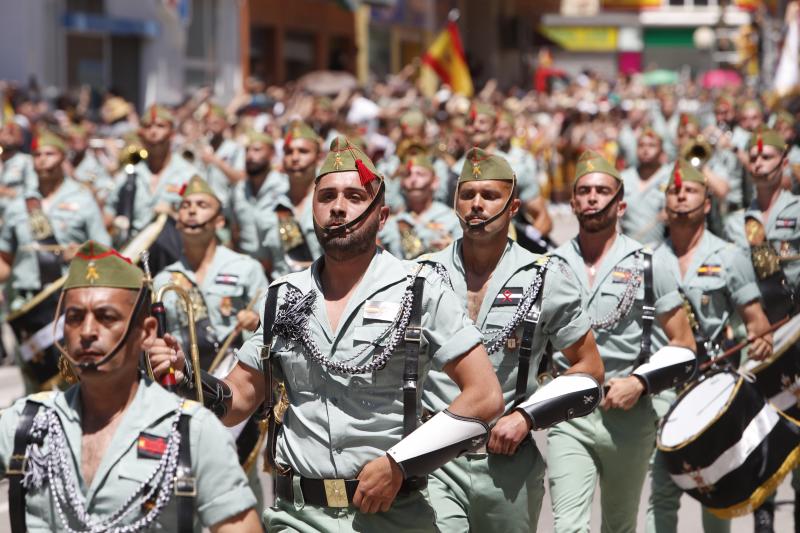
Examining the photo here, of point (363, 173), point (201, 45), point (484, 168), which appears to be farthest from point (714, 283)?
point (201, 45)

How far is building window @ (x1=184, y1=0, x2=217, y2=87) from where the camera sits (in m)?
32.9

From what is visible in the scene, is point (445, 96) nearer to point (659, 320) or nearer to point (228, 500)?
point (659, 320)

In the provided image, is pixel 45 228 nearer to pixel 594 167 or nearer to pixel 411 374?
pixel 594 167

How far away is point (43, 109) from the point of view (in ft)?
63.8

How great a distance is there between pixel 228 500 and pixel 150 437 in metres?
0.26

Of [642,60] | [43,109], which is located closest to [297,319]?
[43,109]

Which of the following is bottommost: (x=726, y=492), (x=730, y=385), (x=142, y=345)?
(x=726, y=492)

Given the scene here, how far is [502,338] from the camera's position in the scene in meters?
5.86

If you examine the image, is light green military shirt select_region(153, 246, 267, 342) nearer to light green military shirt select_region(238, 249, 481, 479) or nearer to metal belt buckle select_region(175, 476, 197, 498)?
light green military shirt select_region(238, 249, 481, 479)

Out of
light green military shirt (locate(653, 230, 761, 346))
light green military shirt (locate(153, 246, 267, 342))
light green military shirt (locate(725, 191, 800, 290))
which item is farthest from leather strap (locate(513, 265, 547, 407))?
light green military shirt (locate(725, 191, 800, 290))

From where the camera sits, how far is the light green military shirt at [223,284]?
8133mm

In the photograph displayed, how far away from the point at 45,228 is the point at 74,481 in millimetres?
7067

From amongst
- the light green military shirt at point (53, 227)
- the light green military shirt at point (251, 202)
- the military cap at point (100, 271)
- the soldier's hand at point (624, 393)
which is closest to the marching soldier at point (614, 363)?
the soldier's hand at point (624, 393)

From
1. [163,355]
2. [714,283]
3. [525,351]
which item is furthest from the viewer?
[714,283]
